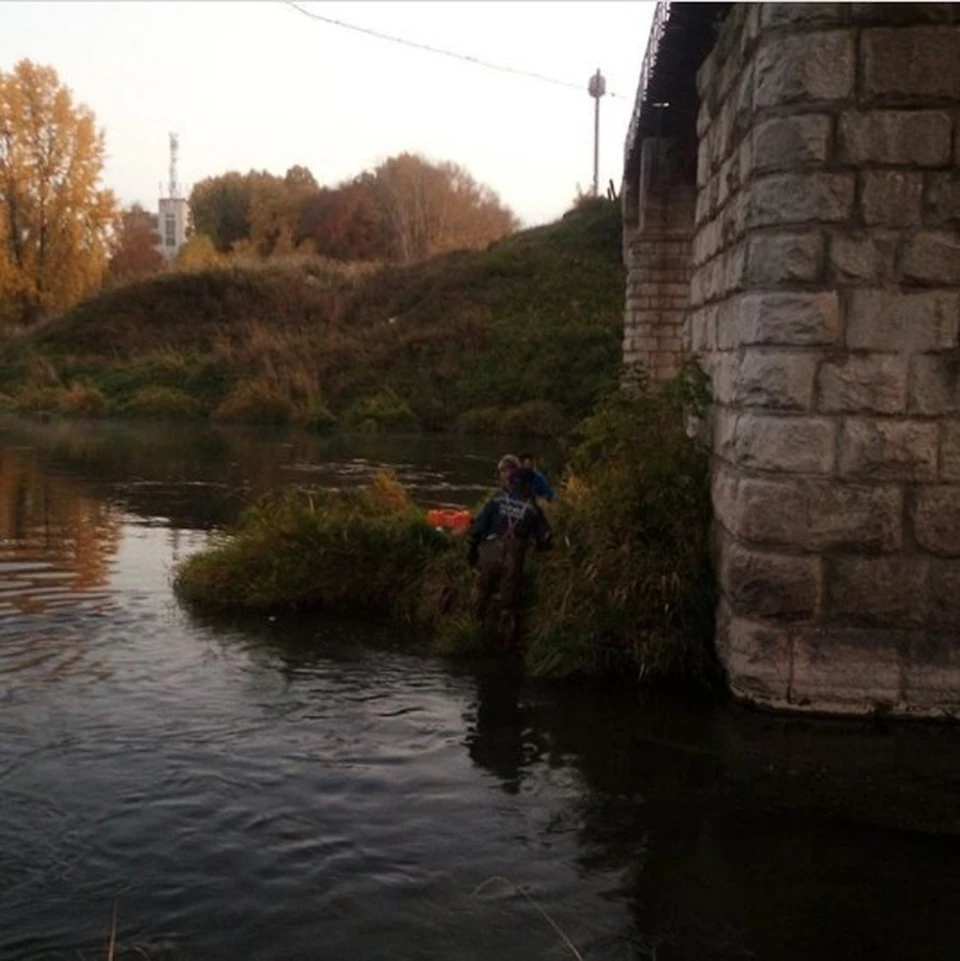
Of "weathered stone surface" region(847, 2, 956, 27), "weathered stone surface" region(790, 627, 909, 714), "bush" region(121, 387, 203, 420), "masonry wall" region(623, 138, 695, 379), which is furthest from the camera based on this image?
"bush" region(121, 387, 203, 420)

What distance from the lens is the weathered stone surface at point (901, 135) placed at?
24.6 ft

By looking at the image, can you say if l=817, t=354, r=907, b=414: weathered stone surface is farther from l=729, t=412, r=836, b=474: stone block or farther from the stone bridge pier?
l=729, t=412, r=836, b=474: stone block

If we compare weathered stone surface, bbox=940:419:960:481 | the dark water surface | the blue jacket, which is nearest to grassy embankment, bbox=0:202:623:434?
the blue jacket

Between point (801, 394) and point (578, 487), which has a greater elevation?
point (801, 394)

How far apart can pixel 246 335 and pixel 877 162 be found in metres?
40.7

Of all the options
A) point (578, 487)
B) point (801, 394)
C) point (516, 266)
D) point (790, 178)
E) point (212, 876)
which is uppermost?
point (516, 266)

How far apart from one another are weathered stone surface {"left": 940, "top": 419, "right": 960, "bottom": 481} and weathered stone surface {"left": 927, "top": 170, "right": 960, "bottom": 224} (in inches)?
46.6

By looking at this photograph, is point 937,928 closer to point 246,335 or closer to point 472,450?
point 472,450

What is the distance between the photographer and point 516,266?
156ft

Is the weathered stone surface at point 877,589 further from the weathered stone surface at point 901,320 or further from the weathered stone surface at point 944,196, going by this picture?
the weathered stone surface at point 944,196

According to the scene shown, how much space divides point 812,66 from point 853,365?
174cm

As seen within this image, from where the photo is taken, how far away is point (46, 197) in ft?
176

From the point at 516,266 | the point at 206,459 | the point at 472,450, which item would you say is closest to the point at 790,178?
the point at 206,459

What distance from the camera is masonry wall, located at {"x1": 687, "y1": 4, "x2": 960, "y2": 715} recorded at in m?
7.52
